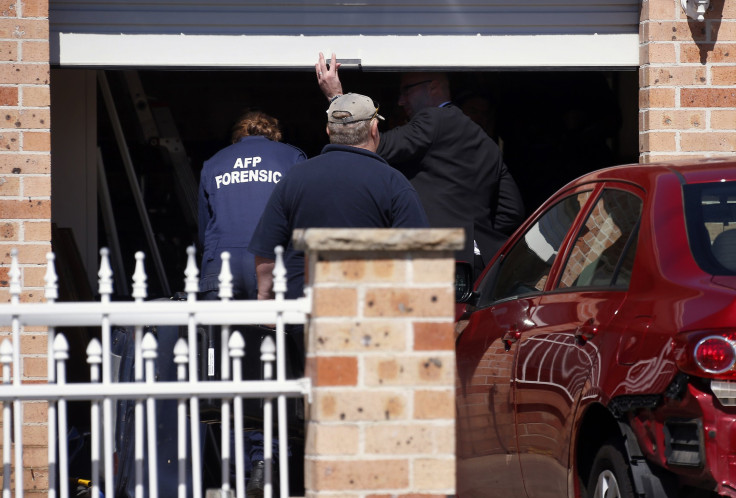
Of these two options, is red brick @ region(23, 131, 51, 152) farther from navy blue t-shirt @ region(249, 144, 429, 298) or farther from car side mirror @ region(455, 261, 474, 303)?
car side mirror @ region(455, 261, 474, 303)

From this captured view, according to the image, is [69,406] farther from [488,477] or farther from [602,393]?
[602,393]

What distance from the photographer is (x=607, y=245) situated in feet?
14.4

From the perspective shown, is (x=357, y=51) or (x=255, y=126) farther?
(x=357, y=51)

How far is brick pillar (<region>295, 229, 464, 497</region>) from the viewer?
11.4 ft

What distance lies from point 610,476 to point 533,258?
4.25ft

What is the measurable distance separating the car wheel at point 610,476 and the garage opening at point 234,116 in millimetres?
5432

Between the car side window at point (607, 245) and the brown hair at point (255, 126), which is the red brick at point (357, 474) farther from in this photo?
the brown hair at point (255, 126)

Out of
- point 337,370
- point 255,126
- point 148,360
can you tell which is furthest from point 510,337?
point 255,126

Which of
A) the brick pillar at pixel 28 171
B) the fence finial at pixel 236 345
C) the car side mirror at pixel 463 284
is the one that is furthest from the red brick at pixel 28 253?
the fence finial at pixel 236 345

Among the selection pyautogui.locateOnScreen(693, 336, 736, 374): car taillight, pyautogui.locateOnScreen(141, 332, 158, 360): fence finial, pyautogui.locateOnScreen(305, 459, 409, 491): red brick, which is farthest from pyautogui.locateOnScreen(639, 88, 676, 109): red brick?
pyautogui.locateOnScreen(141, 332, 158, 360): fence finial

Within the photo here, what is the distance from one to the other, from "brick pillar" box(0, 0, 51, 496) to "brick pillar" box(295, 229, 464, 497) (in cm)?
331

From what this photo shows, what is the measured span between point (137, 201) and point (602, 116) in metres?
3.65

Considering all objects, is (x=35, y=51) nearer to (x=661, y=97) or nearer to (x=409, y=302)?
(x=661, y=97)

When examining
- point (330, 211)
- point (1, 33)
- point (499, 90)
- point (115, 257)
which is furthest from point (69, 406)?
point (499, 90)
